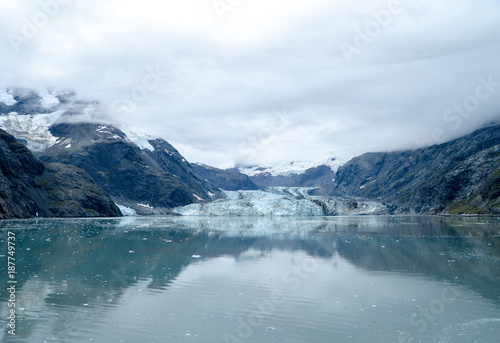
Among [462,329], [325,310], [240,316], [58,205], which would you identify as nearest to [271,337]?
[240,316]

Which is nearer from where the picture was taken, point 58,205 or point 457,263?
point 457,263

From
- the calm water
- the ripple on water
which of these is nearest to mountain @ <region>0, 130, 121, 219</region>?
the calm water

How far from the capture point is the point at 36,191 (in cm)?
16362

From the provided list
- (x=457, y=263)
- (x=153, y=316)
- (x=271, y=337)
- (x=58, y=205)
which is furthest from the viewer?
(x=58, y=205)

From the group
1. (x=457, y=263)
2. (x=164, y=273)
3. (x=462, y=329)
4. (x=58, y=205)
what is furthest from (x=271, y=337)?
(x=58, y=205)

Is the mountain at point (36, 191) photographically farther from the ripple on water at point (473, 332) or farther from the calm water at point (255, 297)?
the ripple on water at point (473, 332)

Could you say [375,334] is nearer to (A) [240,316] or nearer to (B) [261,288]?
(A) [240,316]

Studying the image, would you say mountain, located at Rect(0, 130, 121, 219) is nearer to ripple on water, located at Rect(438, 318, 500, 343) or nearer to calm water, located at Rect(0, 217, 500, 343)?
calm water, located at Rect(0, 217, 500, 343)

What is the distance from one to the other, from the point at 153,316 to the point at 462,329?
14352 mm

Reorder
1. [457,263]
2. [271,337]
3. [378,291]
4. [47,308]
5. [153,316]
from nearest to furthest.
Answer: [271,337] < [153,316] < [47,308] < [378,291] < [457,263]

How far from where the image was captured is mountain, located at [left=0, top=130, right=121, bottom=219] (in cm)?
13512

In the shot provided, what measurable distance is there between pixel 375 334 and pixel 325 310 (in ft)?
13.5

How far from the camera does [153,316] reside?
20.5 meters

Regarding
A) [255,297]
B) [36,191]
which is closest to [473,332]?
[255,297]
